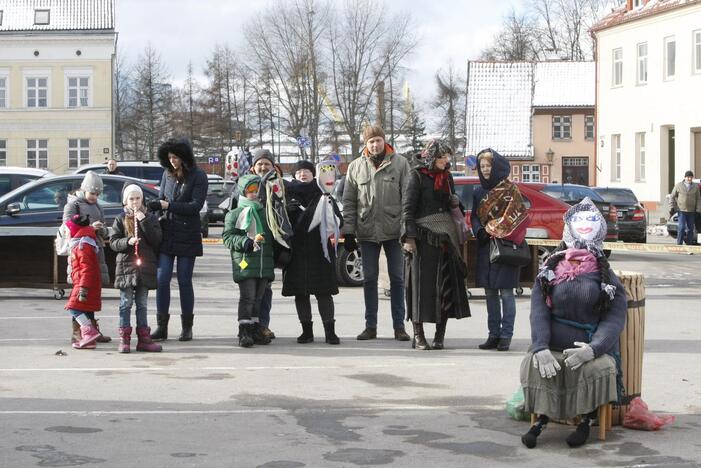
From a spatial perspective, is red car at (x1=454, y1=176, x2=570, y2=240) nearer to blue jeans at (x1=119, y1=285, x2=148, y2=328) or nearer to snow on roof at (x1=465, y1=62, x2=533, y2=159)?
blue jeans at (x1=119, y1=285, x2=148, y2=328)

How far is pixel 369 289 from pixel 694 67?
4081 cm

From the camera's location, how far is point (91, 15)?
251ft

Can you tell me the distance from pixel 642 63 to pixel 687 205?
25.9 m

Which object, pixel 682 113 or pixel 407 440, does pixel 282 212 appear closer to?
pixel 407 440

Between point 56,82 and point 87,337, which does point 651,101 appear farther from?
point 87,337

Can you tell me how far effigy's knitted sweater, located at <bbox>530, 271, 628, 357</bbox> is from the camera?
312 inches

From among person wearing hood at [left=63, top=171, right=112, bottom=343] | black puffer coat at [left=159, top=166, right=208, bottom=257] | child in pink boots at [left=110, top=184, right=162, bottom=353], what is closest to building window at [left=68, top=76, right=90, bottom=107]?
person wearing hood at [left=63, top=171, right=112, bottom=343]

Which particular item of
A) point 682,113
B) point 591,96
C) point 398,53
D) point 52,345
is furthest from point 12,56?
point 52,345

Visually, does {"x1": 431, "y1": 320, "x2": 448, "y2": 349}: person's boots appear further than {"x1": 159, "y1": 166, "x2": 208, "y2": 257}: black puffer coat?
No

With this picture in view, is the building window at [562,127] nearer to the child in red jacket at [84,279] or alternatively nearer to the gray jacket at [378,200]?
the gray jacket at [378,200]

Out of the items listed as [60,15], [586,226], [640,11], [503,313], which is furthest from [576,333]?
[60,15]

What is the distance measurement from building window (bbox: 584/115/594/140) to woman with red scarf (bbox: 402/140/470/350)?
6761 cm

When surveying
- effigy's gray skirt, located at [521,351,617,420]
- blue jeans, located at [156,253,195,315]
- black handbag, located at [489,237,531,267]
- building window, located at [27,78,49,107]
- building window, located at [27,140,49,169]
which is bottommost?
effigy's gray skirt, located at [521,351,617,420]

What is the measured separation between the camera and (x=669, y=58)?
175 feet
